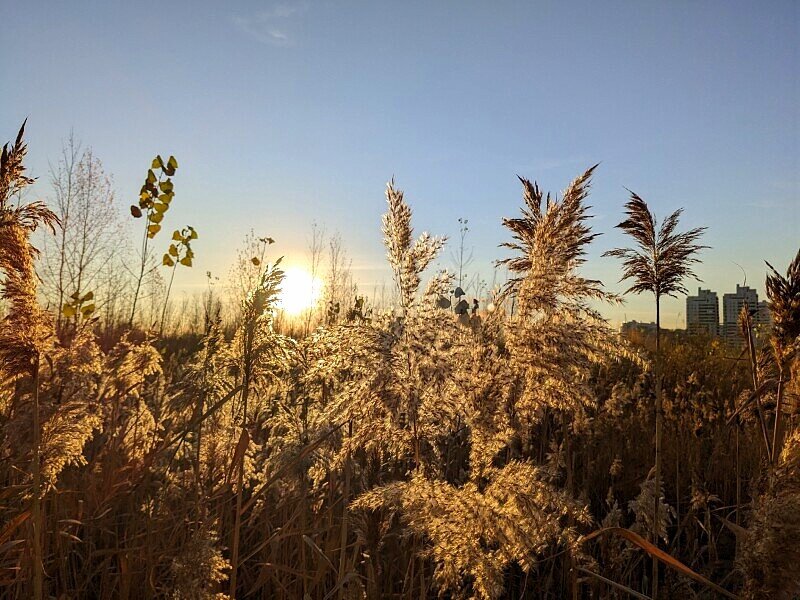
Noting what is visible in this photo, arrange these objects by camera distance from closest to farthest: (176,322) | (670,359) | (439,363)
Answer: (439,363) < (670,359) < (176,322)

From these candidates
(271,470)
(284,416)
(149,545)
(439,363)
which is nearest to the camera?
(439,363)

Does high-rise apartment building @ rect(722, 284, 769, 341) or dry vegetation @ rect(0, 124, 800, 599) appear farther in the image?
high-rise apartment building @ rect(722, 284, 769, 341)

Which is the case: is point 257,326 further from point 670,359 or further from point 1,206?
point 670,359

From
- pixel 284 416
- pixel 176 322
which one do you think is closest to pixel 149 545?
pixel 284 416

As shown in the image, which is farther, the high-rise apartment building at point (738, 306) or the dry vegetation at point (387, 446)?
the high-rise apartment building at point (738, 306)

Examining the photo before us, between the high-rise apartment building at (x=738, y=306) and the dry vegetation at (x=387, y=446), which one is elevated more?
the high-rise apartment building at (x=738, y=306)

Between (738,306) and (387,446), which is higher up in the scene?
(738,306)

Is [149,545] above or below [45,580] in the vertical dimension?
above

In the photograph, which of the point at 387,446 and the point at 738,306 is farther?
the point at 738,306

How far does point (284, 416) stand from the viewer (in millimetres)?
3016

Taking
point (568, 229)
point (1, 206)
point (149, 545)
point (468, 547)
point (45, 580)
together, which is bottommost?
point (45, 580)

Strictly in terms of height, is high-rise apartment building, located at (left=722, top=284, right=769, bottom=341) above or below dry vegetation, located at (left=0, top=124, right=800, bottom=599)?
above

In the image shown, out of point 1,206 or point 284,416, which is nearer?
point 1,206

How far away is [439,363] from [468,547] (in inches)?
25.9
